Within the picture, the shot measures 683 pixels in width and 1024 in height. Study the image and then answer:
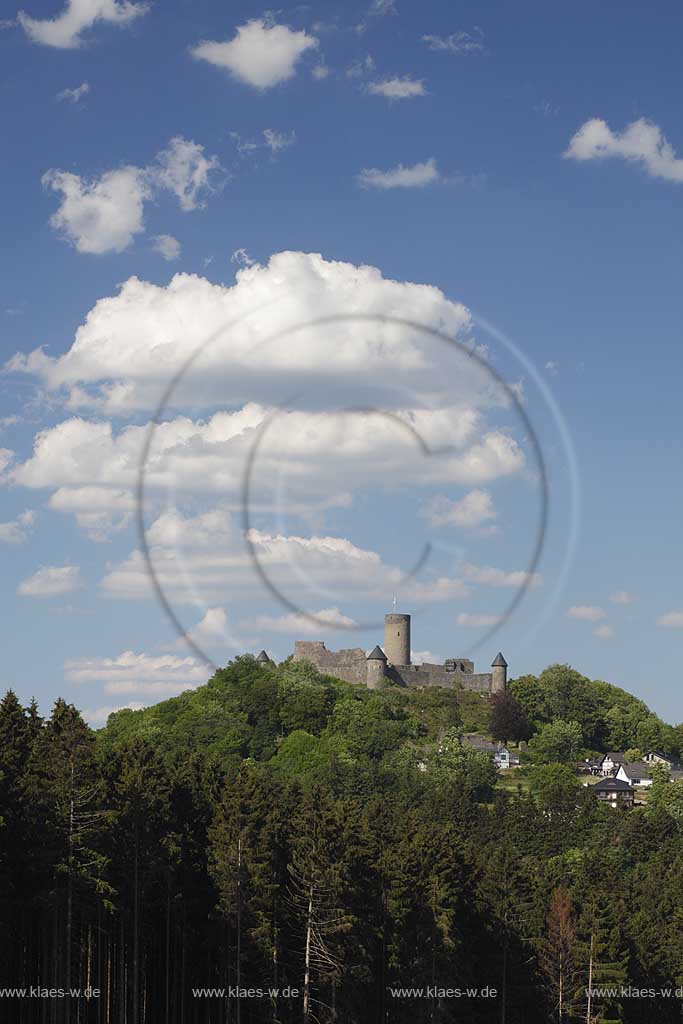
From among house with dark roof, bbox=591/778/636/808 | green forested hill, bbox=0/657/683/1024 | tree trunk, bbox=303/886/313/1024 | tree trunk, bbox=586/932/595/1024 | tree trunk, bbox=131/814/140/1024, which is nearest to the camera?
green forested hill, bbox=0/657/683/1024

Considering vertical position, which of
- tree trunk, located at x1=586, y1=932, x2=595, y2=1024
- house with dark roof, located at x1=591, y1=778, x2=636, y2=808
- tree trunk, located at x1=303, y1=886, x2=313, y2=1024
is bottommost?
tree trunk, located at x1=586, y1=932, x2=595, y2=1024

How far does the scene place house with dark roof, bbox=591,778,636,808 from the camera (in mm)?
187000

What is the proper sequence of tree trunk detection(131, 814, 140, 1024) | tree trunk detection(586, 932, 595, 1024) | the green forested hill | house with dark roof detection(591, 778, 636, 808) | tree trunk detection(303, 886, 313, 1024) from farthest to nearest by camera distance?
house with dark roof detection(591, 778, 636, 808), tree trunk detection(586, 932, 595, 1024), tree trunk detection(303, 886, 313, 1024), tree trunk detection(131, 814, 140, 1024), the green forested hill

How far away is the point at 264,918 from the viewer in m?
65.5

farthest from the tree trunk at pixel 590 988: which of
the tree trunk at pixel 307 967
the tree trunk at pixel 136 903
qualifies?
the tree trunk at pixel 136 903

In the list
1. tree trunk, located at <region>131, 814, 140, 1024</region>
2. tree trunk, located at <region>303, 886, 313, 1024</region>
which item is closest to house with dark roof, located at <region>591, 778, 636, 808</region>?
tree trunk, located at <region>303, 886, 313, 1024</region>

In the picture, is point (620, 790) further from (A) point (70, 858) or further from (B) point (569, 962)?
(A) point (70, 858)

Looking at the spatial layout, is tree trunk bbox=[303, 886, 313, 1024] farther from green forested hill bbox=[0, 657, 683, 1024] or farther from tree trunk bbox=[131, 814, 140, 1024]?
tree trunk bbox=[131, 814, 140, 1024]

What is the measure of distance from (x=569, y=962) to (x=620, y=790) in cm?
11492

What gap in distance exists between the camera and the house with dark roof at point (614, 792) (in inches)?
7362

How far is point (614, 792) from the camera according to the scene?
628 feet

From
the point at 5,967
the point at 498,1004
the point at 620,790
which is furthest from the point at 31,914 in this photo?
the point at 620,790

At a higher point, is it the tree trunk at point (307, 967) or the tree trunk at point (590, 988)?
the tree trunk at point (307, 967)

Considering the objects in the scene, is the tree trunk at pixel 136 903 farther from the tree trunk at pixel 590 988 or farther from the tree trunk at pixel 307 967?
the tree trunk at pixel 590 988
